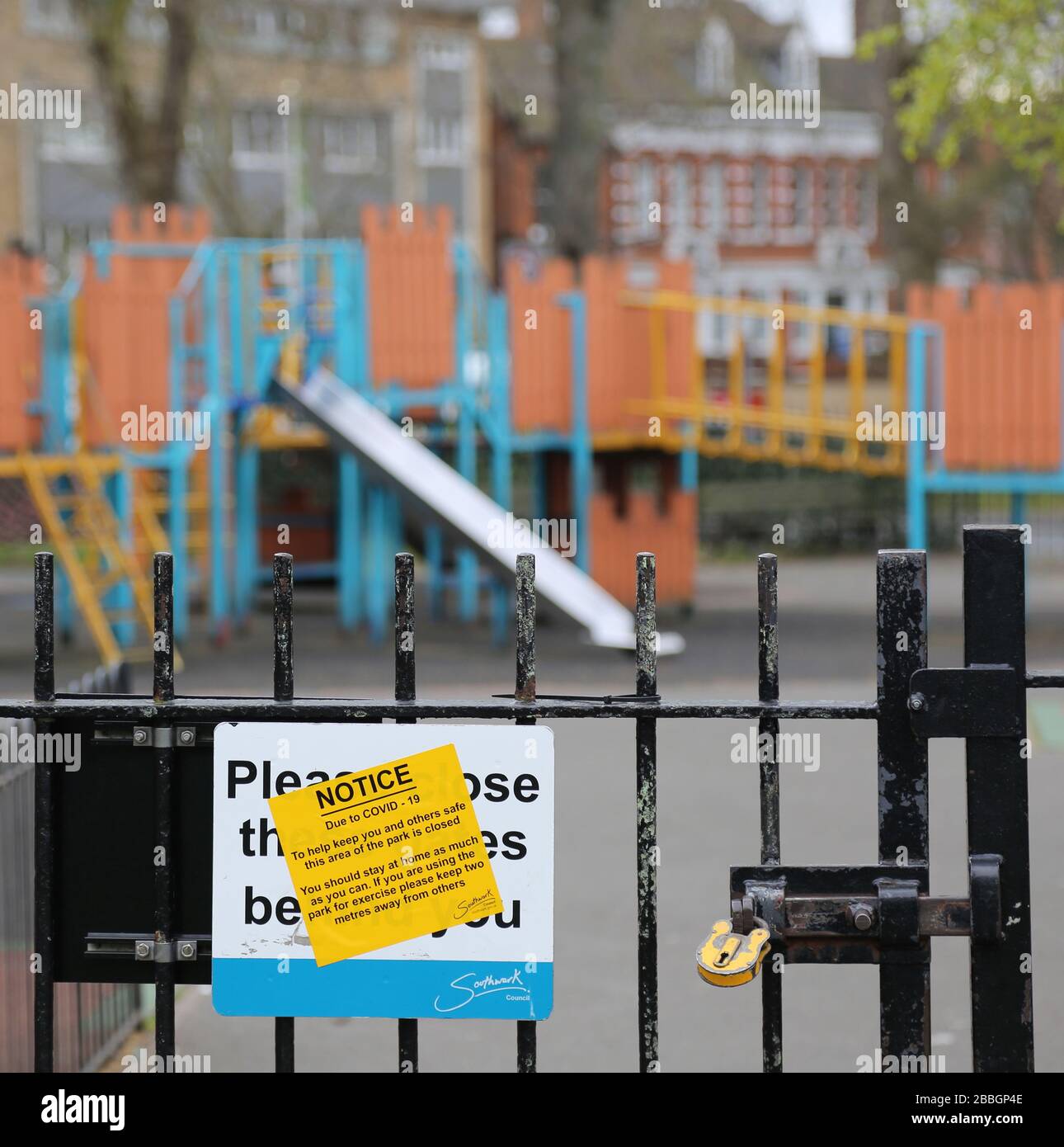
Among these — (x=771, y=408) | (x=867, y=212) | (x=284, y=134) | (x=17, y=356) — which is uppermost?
(x=284, y=134)

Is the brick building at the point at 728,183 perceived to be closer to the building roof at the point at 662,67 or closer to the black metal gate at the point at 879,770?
the building roof at the point at 662,67

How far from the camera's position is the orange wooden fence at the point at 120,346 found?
637 inches

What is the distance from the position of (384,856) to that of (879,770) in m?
0.79

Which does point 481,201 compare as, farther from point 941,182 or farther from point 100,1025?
point 100,1025

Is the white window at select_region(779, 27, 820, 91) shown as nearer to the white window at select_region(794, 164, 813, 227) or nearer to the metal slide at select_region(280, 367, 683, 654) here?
the white window at select_region(794, 164, 813, 227)

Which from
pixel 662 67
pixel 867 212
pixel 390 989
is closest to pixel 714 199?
pixel 867 212

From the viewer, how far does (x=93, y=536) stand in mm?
15875

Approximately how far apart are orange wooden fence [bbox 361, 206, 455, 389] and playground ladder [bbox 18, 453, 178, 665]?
339cm

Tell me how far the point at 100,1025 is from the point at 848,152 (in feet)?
186

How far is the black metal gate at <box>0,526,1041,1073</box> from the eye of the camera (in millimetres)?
2826

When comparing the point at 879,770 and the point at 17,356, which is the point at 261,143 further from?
the point at 879,770

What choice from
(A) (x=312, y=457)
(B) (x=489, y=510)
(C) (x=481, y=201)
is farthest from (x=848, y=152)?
(B) (x=489, y=510)

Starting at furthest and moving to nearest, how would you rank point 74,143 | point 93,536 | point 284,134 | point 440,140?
1. point 440,140
2. point 284,134
3. point 74,143
4. point 93,536

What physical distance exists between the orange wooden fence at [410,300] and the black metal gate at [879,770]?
15.9m
